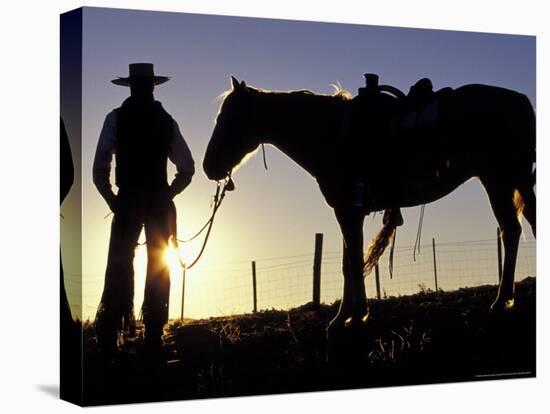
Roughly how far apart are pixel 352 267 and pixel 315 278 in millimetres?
366

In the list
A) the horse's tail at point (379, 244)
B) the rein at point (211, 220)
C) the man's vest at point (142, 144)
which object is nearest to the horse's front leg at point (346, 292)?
the horse's tail at point (379, 244)

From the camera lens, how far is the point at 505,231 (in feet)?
39.3

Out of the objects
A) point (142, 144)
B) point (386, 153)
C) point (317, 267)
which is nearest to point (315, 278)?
point (317, 267)

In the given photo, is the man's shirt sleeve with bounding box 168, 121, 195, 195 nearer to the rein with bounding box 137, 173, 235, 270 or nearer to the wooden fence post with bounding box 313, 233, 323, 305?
the rein with bounding box 137, 173, 235, 270

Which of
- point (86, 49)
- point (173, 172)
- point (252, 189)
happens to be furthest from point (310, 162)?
point (86, 49)

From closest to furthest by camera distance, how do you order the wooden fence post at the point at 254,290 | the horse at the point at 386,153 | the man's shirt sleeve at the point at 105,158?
1. the man's shirt sleeve at the point at 105,158
2. the wooden fence post at the point at 254,290
3. the horse at the point at 386,153

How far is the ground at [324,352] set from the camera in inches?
406

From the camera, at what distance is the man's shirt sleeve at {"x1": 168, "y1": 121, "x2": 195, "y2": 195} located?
10406 mm

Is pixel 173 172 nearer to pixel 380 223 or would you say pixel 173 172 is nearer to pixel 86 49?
pixel 86 49

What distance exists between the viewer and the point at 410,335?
11.6 metres

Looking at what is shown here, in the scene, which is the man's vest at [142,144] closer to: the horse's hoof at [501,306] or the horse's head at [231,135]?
the horse's head at [231,135]

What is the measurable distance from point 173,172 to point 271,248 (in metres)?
1.11

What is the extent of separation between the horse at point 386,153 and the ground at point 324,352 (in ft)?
0.71

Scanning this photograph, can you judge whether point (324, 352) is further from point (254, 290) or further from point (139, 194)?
point (139, 194)
